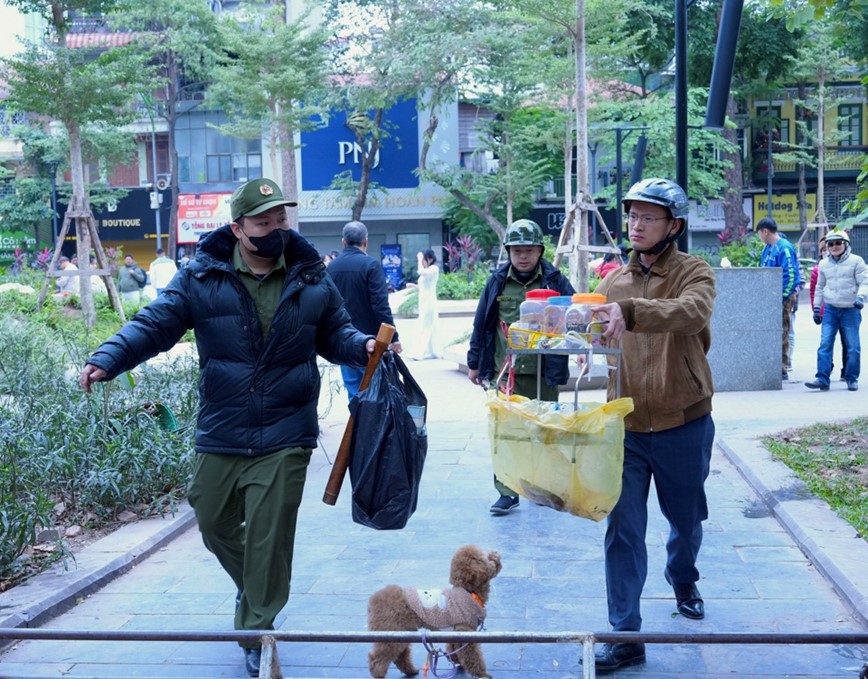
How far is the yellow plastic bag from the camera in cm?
396

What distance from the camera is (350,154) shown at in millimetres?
49125

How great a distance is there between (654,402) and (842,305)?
29.5 ft

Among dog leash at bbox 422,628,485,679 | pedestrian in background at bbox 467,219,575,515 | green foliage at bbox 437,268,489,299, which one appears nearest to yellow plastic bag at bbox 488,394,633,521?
dog leash at bbox 422,628,485,679

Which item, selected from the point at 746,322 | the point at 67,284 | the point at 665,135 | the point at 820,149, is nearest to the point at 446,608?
the point at 746,322

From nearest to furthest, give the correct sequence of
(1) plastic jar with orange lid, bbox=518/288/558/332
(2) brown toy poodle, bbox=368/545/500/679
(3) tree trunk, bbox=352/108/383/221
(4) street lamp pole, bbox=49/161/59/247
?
(2) brown toy poodle, bbox=368/545/500/679 → (1) plastic jar with orange lid, bbox=518/288/558/332 → (3) tree trunk, bbox=352/108/383/221 → (4) street lamp pole, bbox=49/161/59/247

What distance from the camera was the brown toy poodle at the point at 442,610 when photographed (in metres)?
4.11

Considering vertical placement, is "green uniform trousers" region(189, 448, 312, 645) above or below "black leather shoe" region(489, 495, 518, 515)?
above

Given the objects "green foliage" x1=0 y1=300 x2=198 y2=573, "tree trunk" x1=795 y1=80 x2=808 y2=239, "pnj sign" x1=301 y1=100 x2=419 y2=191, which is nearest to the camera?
"green foliage" x1=0 y1=300 x2=198 y2=573

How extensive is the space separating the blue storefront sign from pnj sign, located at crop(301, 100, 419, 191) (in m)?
3.11

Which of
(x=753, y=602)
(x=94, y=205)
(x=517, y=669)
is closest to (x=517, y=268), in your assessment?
(x=753, y=602)

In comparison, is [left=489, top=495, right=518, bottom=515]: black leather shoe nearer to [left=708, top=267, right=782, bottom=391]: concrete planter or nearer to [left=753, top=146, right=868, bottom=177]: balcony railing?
[left=708, top=267, right=782, bottom=391]: concrete planter

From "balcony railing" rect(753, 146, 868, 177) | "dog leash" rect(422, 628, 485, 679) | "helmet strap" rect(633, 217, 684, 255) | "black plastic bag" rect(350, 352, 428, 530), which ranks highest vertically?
"balcony railing" rect(753, 146, 868, 177)

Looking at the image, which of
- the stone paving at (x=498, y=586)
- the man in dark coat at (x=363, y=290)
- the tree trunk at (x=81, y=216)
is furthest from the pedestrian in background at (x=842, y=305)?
the tree trunk at (x=81, y=216)

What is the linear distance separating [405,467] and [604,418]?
865 millimetres
